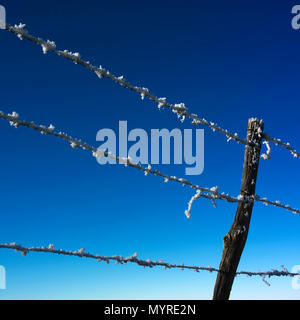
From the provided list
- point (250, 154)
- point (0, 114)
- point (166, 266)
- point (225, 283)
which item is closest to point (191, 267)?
point (166, 266)

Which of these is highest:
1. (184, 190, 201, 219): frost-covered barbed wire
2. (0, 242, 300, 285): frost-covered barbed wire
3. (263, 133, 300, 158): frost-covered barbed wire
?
(263, 133, 300, 158): frost-covered barbed wire

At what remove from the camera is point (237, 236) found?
317 centimetres

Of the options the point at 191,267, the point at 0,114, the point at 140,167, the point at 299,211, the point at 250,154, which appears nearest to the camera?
the point at 0,114

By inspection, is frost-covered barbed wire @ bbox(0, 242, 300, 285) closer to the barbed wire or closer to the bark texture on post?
the bark texture on post

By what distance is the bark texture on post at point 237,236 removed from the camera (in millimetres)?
3158

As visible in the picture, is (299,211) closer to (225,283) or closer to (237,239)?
(237,239)

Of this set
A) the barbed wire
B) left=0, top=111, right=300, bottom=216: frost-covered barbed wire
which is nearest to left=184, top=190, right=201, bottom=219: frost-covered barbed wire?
left=0, top=111, right=300, bottom=216: frost-covered barbed wire

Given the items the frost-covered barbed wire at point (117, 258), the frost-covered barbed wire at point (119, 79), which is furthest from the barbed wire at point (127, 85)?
the frost-covered barbed wire at point (117, 258)

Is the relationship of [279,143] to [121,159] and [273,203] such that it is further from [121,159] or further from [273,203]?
[121,159]

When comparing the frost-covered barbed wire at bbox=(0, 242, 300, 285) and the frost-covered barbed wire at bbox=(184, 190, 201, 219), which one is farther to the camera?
the frost-covered barbed wire at bbox=(184, 190, 201, 219)

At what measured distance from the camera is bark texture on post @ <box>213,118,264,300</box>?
124 inches
